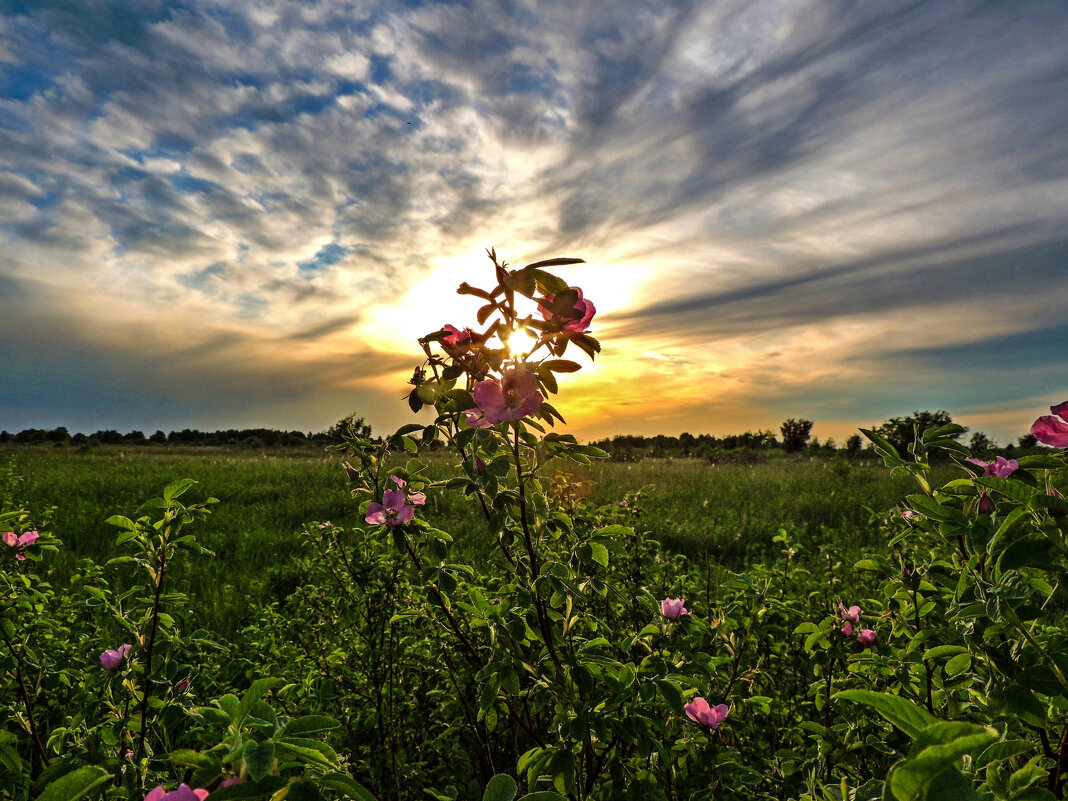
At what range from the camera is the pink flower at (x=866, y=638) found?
196 cm

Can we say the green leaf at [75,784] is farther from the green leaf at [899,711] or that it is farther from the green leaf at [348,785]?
the green leaf at [899,711]

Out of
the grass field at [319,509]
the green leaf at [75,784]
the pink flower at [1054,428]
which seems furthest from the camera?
the grass field at [319,509]

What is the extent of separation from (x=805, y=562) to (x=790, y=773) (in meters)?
4.26

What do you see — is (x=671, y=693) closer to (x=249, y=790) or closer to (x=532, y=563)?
(x=532, y=563)

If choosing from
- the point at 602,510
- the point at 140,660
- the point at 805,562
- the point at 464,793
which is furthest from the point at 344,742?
the point at 805,562

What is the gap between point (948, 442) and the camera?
1.03 metres

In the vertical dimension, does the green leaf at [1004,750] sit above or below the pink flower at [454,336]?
below

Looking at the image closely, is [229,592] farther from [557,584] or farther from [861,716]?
[861,716]

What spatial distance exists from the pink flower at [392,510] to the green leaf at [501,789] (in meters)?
0.97

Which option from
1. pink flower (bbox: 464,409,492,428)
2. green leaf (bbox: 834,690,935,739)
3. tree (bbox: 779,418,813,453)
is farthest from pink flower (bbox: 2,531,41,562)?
tree (bbox: 779,418,813,453)

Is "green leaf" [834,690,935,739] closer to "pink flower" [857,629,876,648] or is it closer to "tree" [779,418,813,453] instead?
"pink flower" [857,629,876,648]

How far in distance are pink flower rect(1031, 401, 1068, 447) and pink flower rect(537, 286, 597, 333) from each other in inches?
35.3

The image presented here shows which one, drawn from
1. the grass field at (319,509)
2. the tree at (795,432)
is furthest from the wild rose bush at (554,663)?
the tree at (795,432)

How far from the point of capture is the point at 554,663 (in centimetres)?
147
